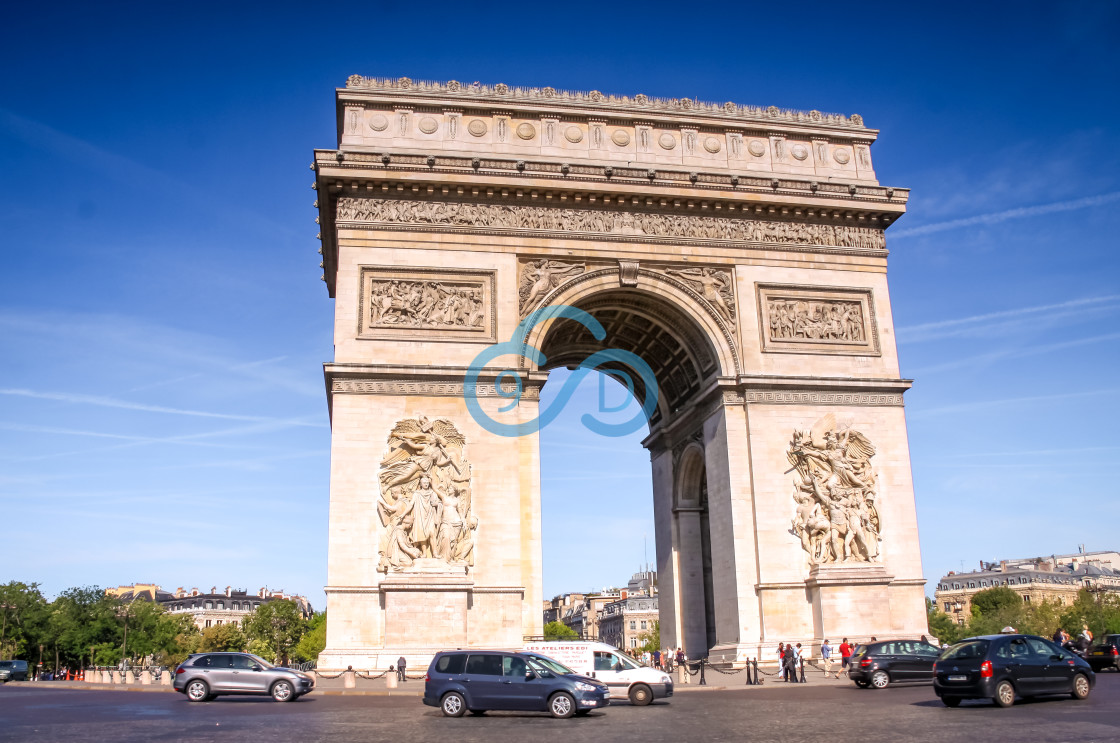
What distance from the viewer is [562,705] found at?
54.8ft

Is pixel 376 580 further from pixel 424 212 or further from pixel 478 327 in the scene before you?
pixel 424 212

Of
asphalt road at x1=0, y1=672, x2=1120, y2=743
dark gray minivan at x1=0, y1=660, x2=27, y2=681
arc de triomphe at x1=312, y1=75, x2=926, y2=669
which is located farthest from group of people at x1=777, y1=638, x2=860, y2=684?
dark gray minivan at x1=0, y1=660, x2=27, y2=681

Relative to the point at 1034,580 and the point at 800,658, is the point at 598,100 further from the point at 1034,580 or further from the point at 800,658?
the point at 1034,580

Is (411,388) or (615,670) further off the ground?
(411,388)

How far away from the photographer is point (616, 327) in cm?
3189

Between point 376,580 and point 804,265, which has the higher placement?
point 804,265

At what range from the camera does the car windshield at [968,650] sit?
16.3 metres

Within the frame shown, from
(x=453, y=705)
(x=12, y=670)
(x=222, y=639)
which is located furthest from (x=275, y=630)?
(x=453, y=705)

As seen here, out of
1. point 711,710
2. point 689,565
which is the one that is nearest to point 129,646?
point 689,565

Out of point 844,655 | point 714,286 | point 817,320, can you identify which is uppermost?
point 714,286

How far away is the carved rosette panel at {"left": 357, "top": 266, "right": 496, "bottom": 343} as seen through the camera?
2664 centimetres

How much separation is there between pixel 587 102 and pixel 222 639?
93134 millimetres

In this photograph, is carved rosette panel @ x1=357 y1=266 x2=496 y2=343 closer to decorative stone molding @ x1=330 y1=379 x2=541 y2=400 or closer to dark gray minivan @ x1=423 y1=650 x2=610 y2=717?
decorative stone molding @ x1=330 y1=379 x2=541 y2=400

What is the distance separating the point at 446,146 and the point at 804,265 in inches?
441
